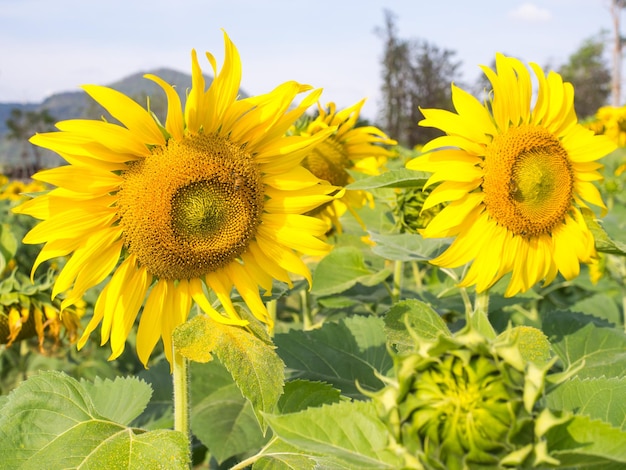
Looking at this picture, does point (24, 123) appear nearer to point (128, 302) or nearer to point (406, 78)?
point (406, 78)


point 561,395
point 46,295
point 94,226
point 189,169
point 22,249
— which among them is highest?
point 189,169

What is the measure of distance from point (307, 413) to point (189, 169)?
2.23 ft

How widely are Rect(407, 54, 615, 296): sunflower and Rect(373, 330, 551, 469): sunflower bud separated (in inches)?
27.0

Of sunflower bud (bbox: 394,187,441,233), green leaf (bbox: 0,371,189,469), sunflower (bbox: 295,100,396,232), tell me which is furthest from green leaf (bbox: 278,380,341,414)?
sunflower (bbox: 295,100,396,232)

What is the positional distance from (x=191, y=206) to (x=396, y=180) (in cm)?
48

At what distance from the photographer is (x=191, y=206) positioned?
1.45m

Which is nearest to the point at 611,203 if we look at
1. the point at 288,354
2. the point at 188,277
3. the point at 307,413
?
the point at 288,354

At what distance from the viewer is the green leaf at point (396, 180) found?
1.50 metres

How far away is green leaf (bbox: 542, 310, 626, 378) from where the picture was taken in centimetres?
164

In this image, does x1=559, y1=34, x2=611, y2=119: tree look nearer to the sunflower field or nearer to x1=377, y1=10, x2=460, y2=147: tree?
x1=377, y1=10, x2=460, y2=147: tree

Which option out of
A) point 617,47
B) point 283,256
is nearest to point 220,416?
point 283,256

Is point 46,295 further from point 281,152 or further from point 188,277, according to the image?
point 281,152

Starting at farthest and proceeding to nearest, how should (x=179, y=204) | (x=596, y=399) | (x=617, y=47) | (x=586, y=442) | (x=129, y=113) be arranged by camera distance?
(x=617, y=47)
(x=179, y=204)
(x=129, y=113)
(x=596, y=399)
(x=586, y=442)

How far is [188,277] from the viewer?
1.47 meters
